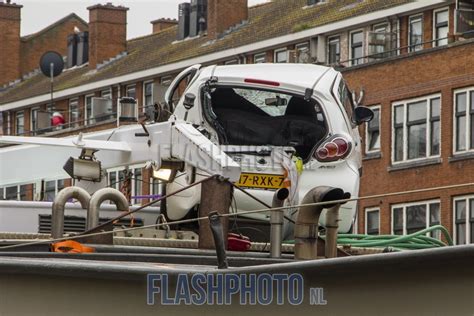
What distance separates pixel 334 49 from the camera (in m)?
68.4

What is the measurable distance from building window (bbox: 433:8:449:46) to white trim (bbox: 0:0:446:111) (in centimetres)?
37

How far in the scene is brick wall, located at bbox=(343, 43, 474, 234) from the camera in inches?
2346

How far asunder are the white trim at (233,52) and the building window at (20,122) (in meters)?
0.51

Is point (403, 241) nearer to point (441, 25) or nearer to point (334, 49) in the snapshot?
point (441, 25)

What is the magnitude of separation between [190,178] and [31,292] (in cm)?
408

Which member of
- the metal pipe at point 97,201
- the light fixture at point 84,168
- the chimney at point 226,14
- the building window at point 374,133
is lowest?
the metal pipe at point 97,201

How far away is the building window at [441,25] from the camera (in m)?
62.6

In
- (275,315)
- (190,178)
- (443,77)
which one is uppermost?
(443,77)

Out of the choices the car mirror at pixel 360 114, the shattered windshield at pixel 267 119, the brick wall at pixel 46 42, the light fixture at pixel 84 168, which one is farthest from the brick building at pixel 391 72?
the light fixture at pixel 84 168

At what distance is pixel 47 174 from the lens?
22.2 meters

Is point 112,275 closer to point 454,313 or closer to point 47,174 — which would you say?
point 454,313

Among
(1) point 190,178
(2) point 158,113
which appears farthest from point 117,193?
(2) point 158,113

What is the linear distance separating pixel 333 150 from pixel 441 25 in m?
42.3

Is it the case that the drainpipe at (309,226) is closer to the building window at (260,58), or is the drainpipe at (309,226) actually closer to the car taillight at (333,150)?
the car taillight at (333,150)
